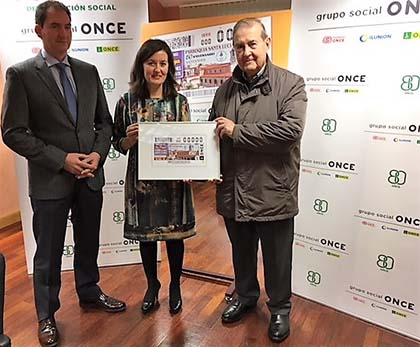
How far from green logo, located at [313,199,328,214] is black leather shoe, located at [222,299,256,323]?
27.1 inches

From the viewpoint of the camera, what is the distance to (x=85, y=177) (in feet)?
7.18

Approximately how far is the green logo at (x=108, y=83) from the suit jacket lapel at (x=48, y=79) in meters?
0.84

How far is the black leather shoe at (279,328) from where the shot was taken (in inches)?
87.0

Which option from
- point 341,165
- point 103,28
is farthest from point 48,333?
point 103,28

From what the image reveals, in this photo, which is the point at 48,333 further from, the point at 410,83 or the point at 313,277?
the point at 410,83

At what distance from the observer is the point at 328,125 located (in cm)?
234

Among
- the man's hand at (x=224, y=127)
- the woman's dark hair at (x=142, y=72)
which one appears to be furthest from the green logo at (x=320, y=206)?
the woman's dark hair at (x=142, y=72)

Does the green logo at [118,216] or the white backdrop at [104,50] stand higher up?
the white backdrop at [104,50]

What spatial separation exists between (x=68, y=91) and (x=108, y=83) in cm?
82

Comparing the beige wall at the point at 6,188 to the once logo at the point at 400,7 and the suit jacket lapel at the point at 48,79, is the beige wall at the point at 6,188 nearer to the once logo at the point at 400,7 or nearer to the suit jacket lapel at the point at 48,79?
the suit jacket lapel at the point at 48,79

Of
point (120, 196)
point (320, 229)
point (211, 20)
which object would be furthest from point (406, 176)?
point (120, 196)

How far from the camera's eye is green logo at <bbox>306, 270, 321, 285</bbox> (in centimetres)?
256

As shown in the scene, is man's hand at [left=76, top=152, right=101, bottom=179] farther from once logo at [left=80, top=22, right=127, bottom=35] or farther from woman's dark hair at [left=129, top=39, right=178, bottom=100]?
once logo at [left=80, top=22, right=127, bottom=35]

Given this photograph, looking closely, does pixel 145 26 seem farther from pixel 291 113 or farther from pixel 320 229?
pixel 320 229
